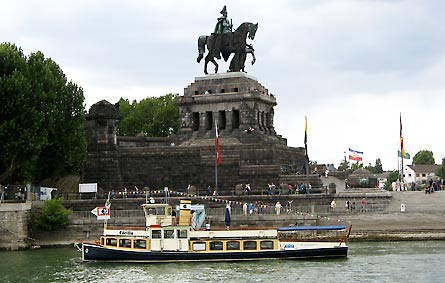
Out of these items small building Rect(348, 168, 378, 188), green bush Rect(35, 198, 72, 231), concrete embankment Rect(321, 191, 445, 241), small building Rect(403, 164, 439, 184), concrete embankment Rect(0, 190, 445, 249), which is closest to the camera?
concrete embankment Rect(321, 191, 445, 241)

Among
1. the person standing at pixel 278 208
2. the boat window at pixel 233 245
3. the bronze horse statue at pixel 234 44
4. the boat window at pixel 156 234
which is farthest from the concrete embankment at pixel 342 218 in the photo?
the bronze horse statue at pixel 234 44

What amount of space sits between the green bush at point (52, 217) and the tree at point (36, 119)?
4.62 m

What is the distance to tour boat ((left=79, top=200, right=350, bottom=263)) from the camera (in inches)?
2162

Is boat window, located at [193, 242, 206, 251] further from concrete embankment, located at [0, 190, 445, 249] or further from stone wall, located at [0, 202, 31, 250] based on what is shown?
stone wall, located at [0, 202, 31, 250]

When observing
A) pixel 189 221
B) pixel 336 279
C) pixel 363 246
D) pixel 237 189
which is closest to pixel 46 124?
pixel 237 189

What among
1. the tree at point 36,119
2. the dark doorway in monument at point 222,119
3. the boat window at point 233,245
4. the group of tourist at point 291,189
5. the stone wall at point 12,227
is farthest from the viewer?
the dark doorway in monument at point 222,119

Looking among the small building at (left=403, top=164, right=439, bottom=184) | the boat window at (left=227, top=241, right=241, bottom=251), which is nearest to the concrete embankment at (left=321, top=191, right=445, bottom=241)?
the boat window at (left=227, top=241, right=241, bottom=251)

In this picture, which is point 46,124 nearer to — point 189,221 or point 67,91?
point 67,91

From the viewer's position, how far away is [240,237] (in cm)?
5512

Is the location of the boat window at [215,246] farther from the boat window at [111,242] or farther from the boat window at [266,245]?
the boat window at [111,242]

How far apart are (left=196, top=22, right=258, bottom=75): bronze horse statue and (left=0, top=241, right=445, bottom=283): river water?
33.7 m

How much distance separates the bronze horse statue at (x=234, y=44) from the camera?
88.1 metres

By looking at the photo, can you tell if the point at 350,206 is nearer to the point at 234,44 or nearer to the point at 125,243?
the point at 125,243

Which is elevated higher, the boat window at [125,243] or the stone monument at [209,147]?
the stone monument at [209,147]
